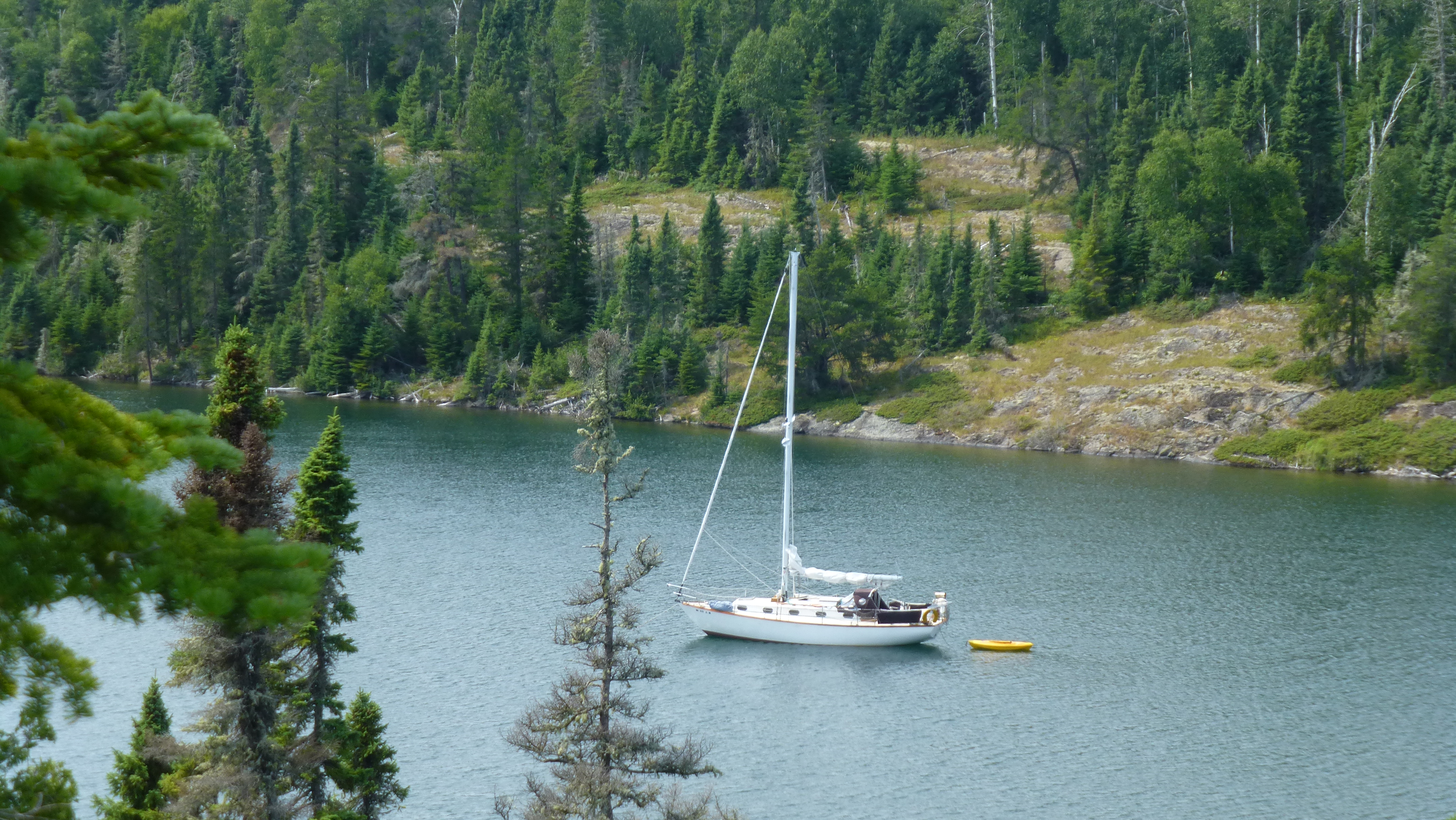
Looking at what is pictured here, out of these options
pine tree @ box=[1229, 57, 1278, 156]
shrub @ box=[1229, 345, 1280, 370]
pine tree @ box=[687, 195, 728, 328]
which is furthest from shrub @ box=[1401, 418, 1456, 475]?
pine tree @ box=[687, 195, 728, 328]

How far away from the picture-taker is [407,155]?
470 feet

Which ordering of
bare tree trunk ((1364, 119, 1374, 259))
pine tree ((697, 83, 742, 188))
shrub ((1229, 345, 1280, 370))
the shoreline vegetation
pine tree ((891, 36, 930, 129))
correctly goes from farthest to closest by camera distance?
pine tree ((891, 36, 930, 129)) → pine tree ((697, 83, 742, 188)) → bare tree trunk ((1364, 119, 1374, 259)) → shrub ((1229, 345, 1280, 370)) → the shoreline vegetation

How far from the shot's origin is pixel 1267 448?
84188 mm

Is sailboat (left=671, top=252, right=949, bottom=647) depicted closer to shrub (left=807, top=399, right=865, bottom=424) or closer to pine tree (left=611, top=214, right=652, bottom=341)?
shrub (left=807, top=399, right=865, bottom=424)

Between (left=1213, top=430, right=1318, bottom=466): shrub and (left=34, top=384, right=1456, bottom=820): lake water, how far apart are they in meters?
Result: 7.15

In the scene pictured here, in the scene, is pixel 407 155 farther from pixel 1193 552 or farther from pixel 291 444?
pixel 1193 552

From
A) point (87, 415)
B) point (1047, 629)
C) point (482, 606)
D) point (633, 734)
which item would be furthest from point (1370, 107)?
point (87, 415)

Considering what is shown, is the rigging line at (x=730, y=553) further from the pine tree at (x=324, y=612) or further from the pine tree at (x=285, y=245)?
the pine tree at (x=285, y=245)

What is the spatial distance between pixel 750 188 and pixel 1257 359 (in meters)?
61.7

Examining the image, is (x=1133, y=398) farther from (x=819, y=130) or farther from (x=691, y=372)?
(x=819, y=130)

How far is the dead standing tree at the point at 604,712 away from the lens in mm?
24625

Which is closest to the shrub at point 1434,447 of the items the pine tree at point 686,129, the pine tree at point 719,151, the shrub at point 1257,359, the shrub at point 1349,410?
the shrub at point 1349,410

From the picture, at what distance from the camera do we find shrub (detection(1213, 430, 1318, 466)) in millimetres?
83438

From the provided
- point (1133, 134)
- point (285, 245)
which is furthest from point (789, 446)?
point (285, 245)
